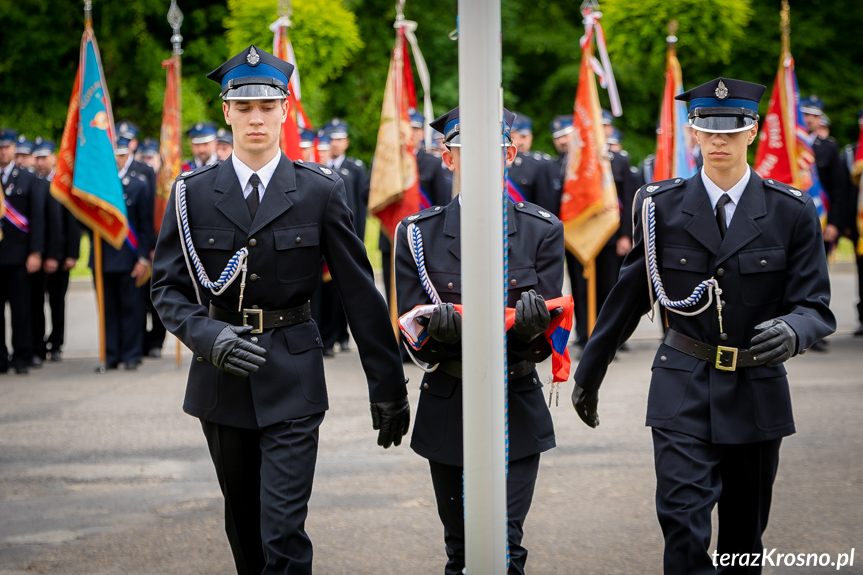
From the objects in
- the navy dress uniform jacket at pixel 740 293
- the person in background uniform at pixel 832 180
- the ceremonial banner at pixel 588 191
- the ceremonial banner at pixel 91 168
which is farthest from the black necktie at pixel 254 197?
the person in background uniform at pixel 832 180

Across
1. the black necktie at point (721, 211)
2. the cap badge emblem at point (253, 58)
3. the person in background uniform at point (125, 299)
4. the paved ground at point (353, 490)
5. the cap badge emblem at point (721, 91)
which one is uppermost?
the cap badge emblem at point (253, 58)

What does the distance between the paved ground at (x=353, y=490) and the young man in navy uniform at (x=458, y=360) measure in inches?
42.3

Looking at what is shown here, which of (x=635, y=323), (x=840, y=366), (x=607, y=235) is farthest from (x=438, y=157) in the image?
(x=635, y=323)

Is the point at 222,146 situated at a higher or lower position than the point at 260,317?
higher

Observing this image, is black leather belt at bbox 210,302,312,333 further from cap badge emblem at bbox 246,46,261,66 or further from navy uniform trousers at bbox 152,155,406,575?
cap badge emblem at bbox 246,46,261,66

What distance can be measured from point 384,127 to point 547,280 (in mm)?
7298

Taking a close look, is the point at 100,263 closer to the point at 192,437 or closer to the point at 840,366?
the point at 192,437

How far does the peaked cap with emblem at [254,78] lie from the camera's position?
4086 mm

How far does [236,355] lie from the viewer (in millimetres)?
3801

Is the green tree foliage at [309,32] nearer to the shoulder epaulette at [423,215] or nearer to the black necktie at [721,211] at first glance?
the shoulder epaulette at [423,215]

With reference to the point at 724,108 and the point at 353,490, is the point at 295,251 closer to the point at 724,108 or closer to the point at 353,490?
the point at 724,108

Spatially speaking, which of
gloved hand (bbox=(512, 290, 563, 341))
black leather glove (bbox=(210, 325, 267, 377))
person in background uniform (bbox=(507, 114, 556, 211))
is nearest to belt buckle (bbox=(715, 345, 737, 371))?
gloved hand (bbox=(512, 290, 563, 341))

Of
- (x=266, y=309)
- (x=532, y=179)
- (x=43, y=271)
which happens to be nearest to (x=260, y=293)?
(x=266, y=309)

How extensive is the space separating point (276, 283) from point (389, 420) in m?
0.65
